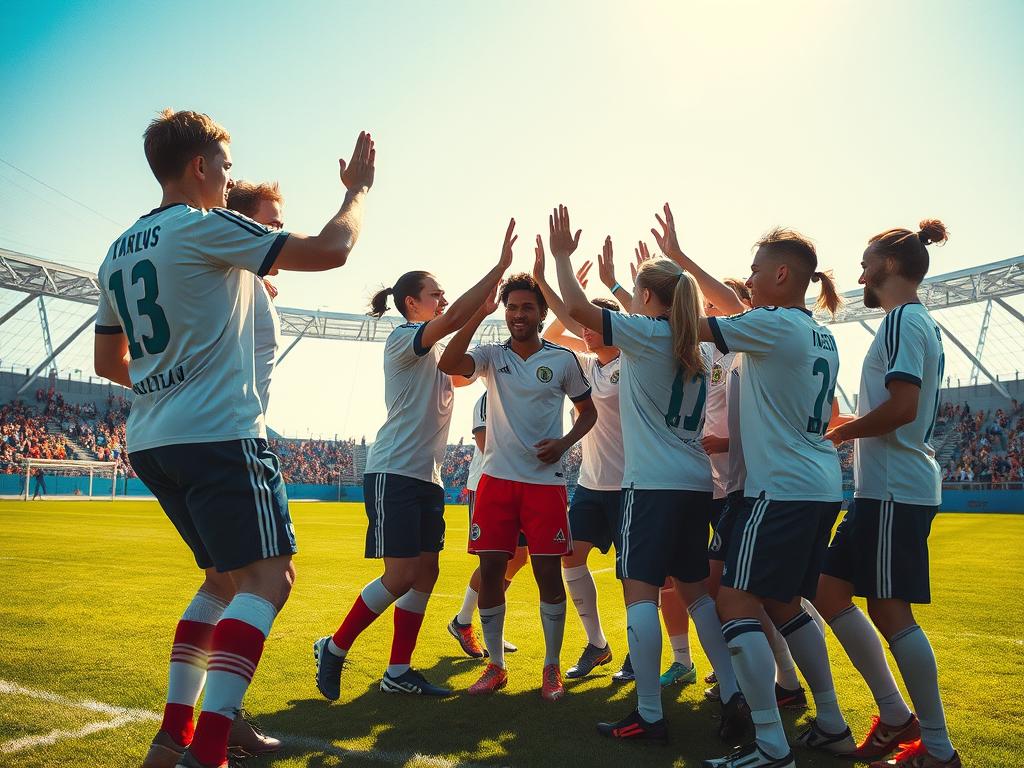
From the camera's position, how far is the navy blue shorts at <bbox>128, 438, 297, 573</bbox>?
8.50ft

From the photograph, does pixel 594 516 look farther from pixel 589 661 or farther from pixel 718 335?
pixel 718 335

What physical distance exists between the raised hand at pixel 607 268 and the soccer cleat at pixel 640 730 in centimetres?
253

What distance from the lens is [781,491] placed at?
327cm

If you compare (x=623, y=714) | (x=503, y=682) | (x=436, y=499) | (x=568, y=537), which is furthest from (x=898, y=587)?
(x=436, y=499)

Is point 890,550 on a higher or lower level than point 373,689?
higher

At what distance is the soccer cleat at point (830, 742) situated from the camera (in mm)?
3307

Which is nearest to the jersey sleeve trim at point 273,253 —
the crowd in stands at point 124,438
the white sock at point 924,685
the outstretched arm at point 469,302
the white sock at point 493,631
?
the outstretched arm at point 469,302

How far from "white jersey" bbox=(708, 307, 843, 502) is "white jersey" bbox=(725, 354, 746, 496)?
0.74 meters

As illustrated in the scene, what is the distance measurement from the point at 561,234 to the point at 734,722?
2.53 meters

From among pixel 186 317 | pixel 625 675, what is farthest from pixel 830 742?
pixel 186 317

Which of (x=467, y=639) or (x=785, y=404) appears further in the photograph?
(x=467, y=639)

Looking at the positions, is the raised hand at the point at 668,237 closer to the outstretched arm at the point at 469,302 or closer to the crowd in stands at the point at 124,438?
the outstretched arm at the point at 469,302

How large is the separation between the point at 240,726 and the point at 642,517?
197 centimetres

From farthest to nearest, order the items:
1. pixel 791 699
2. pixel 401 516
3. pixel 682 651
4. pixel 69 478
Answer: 1. pixel 69 478
2. pixel 682 651
3. pixel 401 516
4. pixel 791 699
